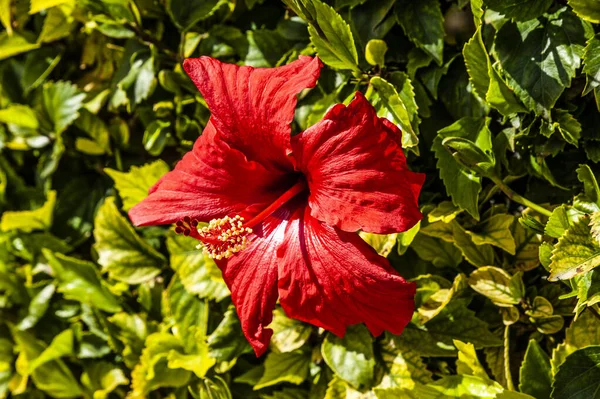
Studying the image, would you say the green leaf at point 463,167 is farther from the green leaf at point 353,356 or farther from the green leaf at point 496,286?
the green leaf at point 353,356

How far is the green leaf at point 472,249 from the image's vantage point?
1023mm

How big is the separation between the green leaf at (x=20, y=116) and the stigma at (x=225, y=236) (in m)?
0.79

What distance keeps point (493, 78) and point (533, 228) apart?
0.71ft

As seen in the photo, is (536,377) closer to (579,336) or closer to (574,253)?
(579,336)

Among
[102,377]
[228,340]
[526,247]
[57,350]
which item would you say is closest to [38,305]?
[57,350]

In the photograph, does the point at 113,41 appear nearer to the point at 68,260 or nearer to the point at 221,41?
the point at 221,41

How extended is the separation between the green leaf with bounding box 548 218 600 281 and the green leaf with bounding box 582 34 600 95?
184 mm

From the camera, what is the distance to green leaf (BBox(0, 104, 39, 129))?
153cm

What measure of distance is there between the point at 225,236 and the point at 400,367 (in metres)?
0.39

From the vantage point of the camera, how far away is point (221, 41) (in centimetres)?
125

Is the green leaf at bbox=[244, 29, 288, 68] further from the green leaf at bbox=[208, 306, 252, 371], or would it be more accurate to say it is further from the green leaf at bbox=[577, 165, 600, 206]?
the green leaf at bbox=[577, 165, 600, 206]

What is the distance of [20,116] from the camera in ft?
5.05

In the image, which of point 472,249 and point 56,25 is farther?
point 56,25

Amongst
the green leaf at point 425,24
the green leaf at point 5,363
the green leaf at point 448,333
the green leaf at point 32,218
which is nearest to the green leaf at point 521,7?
the green leaf at point 425,24
